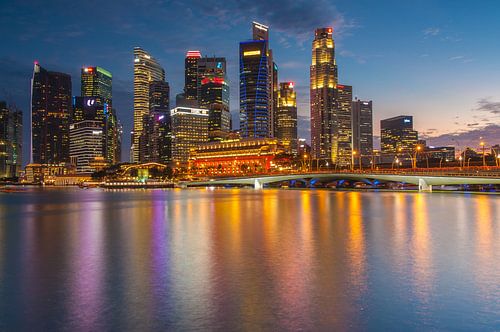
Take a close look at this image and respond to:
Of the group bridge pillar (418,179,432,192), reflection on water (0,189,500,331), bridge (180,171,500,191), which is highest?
bridge (180,171,500,191)

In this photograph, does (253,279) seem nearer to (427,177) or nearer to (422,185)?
(427,177)

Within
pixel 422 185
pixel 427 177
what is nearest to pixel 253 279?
pixel 427 177

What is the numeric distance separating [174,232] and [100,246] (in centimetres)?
737

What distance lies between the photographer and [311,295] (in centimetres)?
1486

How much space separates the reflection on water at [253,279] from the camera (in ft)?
41.2

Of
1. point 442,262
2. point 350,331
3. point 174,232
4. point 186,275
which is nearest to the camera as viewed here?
point 350,331

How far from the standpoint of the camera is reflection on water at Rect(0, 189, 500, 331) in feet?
41.2

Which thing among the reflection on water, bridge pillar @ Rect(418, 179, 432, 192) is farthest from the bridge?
the reflection on water

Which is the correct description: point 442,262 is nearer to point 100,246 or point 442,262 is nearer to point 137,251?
point 137,251

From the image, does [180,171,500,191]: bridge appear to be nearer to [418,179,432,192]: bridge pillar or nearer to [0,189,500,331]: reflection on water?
[418,179,432,192]: bridge pillar

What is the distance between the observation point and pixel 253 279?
17.3 m

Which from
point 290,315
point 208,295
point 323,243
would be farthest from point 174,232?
point 290,315

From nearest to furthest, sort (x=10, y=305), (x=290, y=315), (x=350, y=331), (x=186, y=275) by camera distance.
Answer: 1. (x=350, y=331)
2. (x=290, y=315)
3. (x=10, y=305)
4. (x=186, y=275)

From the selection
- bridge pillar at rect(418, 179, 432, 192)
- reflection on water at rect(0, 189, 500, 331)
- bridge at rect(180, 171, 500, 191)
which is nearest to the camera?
reflection on water at rect(0, 189, 500, 331)
